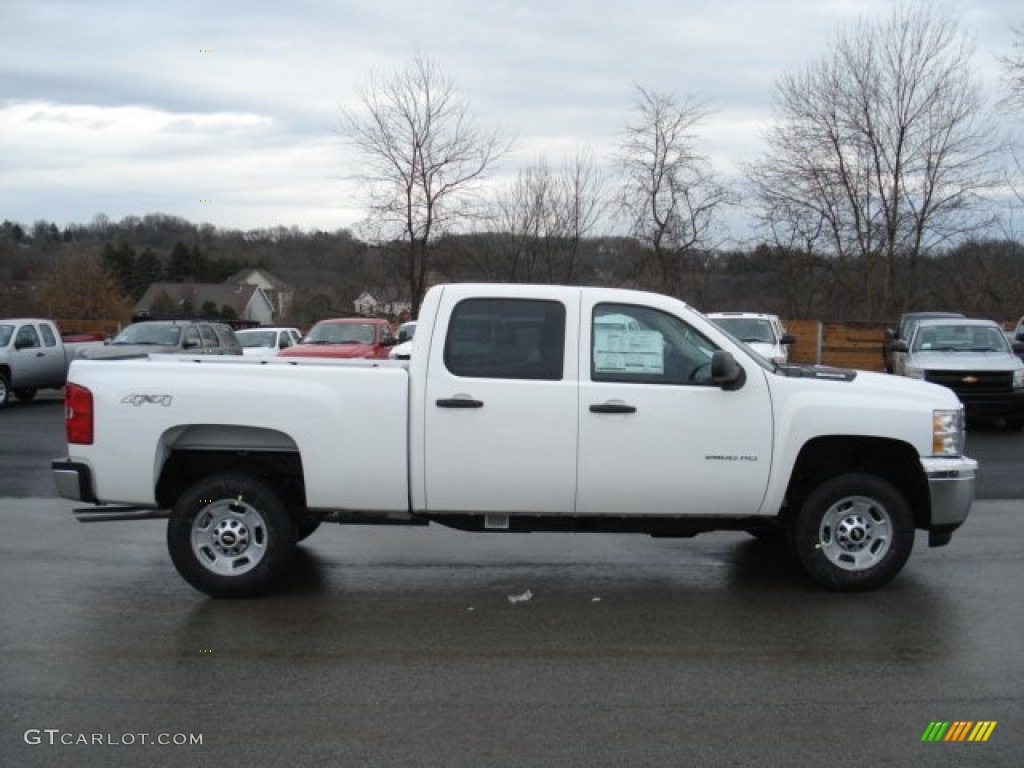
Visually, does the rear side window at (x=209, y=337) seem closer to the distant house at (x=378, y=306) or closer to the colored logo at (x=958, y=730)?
the distant house at (x=378, y=306)

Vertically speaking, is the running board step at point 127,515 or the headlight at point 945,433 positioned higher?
the headlight at point 945,433

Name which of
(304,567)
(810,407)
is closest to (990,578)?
(810,407)

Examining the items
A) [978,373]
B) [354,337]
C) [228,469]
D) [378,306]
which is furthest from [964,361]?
[378,306]

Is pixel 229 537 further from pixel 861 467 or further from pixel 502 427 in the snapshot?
pixel 861 467

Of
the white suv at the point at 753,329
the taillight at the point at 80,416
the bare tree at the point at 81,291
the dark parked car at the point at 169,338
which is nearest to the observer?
the taillight at the point at 80,416

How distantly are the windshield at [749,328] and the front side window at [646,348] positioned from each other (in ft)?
39.6

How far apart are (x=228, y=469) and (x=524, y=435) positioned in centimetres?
205

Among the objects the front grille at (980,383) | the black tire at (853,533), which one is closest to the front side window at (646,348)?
the black tire at (853,533)

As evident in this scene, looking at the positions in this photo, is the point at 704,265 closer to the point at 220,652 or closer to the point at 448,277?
the point at 448,277

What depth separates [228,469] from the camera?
6.79 m

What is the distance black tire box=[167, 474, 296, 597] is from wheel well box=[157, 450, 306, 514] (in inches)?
7.5

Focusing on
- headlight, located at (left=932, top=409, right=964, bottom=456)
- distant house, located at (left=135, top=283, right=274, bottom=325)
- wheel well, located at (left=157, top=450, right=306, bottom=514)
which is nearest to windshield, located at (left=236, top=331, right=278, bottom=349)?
wheel well, located at (left=157, top=450, right=306, bottom=514)

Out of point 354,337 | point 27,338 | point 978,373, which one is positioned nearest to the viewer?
point 978,373

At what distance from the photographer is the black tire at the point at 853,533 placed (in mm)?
6590
